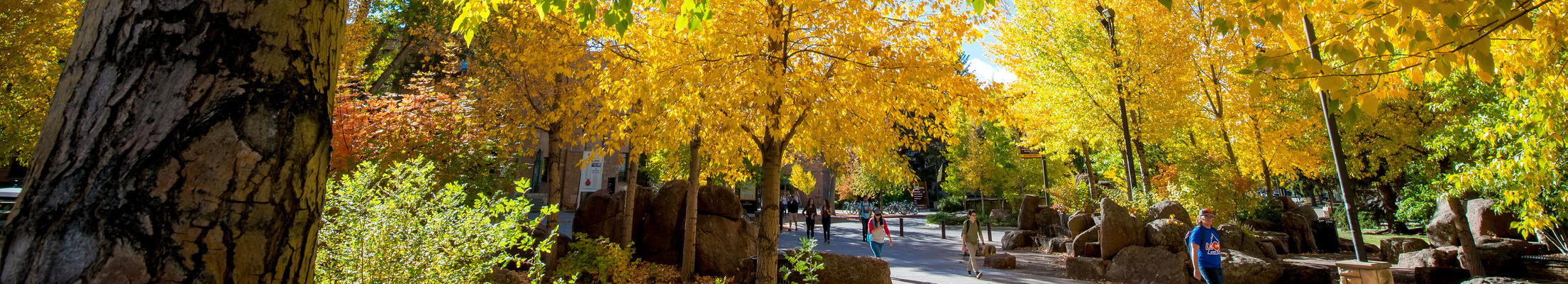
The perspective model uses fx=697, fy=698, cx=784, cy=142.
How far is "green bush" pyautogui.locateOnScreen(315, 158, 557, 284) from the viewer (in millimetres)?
3773

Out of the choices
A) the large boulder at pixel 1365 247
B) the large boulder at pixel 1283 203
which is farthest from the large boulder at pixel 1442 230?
the large boulder at pixel 1283 203

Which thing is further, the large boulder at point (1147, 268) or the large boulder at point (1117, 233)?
the large boulder at point (1117, 233)

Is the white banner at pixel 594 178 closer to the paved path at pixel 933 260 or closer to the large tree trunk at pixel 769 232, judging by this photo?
the paved path at pixel 933 260

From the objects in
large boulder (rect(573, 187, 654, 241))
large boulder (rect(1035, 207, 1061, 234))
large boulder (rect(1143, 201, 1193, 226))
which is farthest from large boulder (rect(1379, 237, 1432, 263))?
large boulder (rect(573, 187, 654, 241))

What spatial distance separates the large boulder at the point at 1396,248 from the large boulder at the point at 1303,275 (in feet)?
19.4

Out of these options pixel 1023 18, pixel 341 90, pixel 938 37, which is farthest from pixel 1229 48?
pixel 341 90

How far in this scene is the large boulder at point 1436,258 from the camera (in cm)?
1136

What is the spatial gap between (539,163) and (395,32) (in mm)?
17916

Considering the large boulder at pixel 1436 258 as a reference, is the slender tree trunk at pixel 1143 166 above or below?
above

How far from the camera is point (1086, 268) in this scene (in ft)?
36.8

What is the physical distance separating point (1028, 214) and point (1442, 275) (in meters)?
12.6

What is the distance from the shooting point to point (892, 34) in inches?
245

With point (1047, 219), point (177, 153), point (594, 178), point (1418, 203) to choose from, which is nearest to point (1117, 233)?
point (1418, 203)

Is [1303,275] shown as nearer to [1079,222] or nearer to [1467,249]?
[1467,249]
